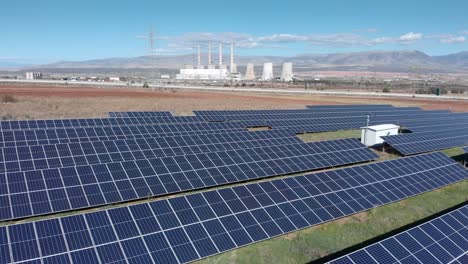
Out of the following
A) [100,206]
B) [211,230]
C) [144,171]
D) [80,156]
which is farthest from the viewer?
[80,156]

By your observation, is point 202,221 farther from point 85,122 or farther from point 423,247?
point 85,122

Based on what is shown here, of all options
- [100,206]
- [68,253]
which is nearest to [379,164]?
[100,206]

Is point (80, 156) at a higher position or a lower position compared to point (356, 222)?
higher

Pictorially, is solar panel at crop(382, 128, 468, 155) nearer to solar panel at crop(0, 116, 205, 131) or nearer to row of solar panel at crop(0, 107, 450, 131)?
row of solar panel at crop(0, 107, 450, 131)

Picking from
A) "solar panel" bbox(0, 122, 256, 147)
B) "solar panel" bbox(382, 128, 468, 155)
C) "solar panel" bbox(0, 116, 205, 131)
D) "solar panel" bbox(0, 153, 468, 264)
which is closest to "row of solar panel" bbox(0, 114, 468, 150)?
"solar panel" bbox(0, 122, 256, 147)

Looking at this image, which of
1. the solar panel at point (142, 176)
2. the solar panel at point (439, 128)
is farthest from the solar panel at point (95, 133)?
the solar panel at point (439, 128)

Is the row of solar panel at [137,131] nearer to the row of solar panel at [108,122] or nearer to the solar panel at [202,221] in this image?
the row of solar panel at [108,122]

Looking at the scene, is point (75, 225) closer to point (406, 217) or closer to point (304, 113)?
point (406, 217)

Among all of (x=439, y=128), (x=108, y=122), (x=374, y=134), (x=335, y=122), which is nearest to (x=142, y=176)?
(x=108, y=122)

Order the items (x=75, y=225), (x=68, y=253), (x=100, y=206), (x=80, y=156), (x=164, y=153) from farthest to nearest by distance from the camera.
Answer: (x=164, y=153) → (x=80, y=156) → (x=100, y=206) → (x=75, y=225) → (x=68, y=253)
